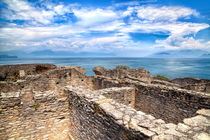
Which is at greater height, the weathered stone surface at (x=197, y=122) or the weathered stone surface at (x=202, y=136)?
the weathered stone surface at (x=202, y=136)

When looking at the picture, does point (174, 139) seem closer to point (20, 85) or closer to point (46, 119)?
point (46, 119)

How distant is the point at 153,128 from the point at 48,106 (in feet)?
16.4

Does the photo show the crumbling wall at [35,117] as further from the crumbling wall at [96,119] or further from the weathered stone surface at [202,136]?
the weathered stone surface at [202,136]

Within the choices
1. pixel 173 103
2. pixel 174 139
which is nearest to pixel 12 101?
pixel 174 139

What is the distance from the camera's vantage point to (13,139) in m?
5.71

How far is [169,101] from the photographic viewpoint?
6.78 m

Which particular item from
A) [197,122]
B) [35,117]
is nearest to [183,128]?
[197,122]

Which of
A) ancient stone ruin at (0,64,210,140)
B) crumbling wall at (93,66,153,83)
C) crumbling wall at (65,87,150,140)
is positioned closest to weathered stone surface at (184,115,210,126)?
ancient stone ruin at (0,64,210,140)

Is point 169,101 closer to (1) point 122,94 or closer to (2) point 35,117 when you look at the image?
(1) point 122,94

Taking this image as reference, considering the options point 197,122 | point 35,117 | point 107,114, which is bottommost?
point 35,117

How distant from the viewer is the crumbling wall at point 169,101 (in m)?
5.82

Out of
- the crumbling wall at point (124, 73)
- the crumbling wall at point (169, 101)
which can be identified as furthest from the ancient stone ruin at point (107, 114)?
the crumbling wall at point (124, 73)

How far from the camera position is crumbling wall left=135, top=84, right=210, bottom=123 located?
582cm

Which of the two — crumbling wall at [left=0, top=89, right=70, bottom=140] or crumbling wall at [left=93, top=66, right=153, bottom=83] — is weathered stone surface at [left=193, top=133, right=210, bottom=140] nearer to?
crumbling wall at [left=0, top=89, right=70, bottom=140]
